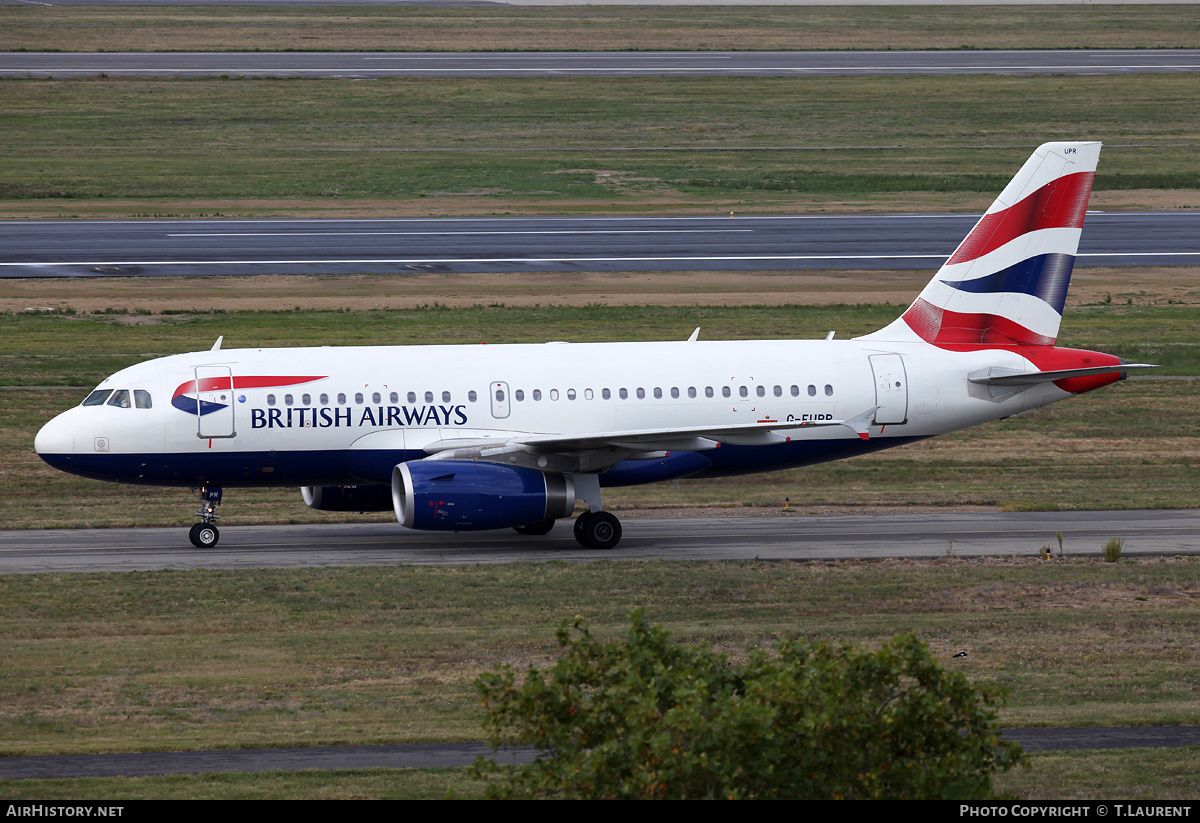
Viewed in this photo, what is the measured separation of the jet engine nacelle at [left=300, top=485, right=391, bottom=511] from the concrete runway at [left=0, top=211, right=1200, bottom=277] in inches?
1107

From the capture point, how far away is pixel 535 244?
2569 inches

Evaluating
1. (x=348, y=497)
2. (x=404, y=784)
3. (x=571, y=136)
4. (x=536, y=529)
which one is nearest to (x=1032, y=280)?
(x=536, y=529)

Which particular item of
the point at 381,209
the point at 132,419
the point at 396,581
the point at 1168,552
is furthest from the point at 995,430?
the point at 381,209

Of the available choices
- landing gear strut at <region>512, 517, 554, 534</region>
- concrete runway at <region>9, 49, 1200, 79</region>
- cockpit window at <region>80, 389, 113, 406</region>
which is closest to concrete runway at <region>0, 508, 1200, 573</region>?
landing gear strut at <region>512, 517, 554, 534</region>

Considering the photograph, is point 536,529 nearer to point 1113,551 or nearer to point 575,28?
point 1113,551

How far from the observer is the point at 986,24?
5074 inches

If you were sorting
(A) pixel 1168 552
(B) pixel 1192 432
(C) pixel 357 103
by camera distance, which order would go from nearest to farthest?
(A) pixel 1168 552
(B) pixel 1192 432
(C) pixel 357 103

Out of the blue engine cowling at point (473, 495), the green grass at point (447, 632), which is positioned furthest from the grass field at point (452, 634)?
the blue engine cowling at point (473, 495)

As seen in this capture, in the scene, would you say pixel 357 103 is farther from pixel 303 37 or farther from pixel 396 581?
pixel 396 581

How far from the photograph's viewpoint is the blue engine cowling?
28734 mm

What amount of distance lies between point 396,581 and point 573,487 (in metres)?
4.57

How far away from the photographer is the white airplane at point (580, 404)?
1165 inches

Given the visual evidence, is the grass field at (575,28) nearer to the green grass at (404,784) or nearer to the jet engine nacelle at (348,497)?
the jet engine nacelle at (348,497)
